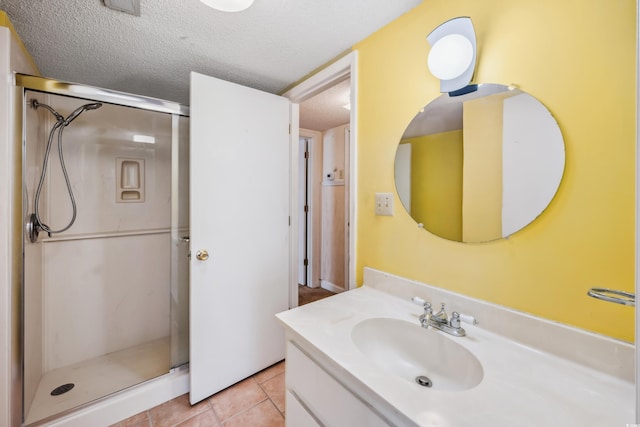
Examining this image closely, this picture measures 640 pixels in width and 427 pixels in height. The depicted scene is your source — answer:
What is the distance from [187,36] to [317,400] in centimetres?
170

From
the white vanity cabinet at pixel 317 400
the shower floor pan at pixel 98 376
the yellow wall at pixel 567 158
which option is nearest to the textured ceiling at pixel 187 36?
the yellow wall at pixel 567 158

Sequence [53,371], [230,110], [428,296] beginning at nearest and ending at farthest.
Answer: [428,296] < [230,110] < [53,371]

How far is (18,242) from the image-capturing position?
47.2 inches

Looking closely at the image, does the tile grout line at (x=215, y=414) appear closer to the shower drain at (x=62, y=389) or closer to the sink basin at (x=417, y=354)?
the shower drain at (x=62, y=389)

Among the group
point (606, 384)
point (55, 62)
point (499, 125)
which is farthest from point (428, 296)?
point (55, 62)

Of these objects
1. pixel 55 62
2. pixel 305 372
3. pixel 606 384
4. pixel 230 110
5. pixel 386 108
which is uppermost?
pixel 55 62

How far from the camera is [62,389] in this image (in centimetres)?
151

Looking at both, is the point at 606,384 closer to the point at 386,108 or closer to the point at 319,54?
the point at 386,108

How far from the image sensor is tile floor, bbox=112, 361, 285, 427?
4.48 feet

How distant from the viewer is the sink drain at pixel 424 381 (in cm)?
84

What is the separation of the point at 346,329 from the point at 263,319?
1.05m

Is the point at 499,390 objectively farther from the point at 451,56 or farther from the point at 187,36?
the point at 187,36

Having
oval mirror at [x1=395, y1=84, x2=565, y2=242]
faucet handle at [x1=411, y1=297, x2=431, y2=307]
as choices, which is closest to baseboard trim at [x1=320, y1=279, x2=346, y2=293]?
faucet handle at [x1=411, y1=297, x2=431, y2=307]

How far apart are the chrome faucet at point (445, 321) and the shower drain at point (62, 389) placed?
209cm
